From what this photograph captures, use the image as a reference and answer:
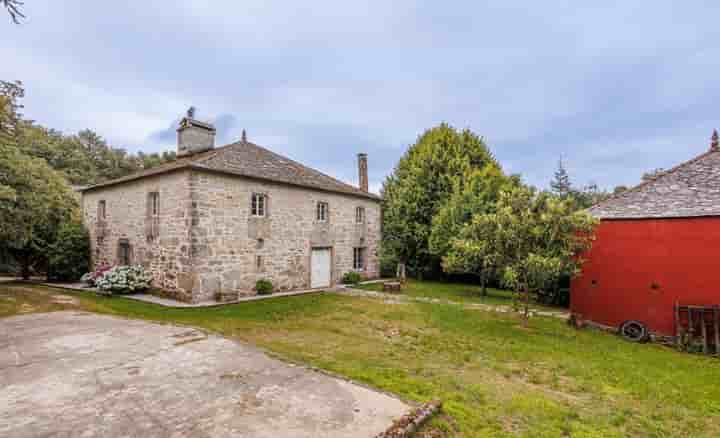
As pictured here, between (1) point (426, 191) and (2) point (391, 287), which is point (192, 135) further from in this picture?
(1) point (426, 191)

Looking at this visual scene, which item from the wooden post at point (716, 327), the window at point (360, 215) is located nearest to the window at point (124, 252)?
the window at point (360, 215)

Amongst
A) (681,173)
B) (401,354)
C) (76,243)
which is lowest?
(401,354)

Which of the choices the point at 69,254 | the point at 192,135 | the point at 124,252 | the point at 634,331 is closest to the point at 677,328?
the point at 634,331

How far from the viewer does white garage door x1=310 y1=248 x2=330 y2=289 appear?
1554cm

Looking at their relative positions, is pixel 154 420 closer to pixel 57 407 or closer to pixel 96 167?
pixel 57 407

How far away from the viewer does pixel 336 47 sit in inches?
529

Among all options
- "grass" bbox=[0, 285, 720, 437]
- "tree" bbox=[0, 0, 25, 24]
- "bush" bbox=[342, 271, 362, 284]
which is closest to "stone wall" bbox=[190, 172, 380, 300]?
"bush" bbox=[342, 271, 362, 284]

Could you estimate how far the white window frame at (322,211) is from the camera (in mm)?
15719

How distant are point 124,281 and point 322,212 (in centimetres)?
843

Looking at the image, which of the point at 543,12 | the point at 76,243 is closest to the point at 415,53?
the point at 543,12

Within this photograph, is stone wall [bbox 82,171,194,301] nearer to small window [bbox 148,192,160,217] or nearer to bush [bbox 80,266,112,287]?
small window [bbox 148,192,160,217]

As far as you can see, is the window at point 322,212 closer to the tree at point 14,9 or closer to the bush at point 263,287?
the bush at point 263,287

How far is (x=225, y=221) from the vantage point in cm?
1220

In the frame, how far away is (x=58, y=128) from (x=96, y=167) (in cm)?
554
